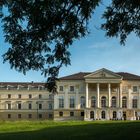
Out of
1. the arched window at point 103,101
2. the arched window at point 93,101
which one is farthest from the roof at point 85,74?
the arched window at point 103,101

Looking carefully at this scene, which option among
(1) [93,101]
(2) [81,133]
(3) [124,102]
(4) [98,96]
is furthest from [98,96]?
(2) [81,133]

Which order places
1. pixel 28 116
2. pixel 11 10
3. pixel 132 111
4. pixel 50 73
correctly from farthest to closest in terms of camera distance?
pixel 28 116
pixel 132 111
pixel 50 73
pixel 11 10

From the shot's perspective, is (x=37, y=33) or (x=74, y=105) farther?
(x=74, y=105)

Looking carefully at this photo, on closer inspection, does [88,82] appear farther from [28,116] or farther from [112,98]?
[28,116]

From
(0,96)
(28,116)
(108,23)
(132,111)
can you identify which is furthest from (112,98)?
(108,23)

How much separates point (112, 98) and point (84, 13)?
343 feet

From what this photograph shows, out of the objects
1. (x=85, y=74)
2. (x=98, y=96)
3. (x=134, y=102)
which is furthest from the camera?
(x=85, y=74)

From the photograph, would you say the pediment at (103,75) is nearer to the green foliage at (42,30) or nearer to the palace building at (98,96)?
the palace building at (98,96)

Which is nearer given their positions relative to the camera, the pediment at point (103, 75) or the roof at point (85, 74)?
Answer: the pediment at point (103, 75)

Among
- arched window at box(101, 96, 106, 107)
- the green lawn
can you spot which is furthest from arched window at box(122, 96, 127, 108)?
the green lawn

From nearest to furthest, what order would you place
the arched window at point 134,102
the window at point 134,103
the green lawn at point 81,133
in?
the green lawn at point 81,133 → the window at point 134,103 → the arched window at point 134,102

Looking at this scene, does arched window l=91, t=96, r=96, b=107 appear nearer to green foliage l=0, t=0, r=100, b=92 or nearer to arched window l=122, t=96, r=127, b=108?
arched window l=122, t=96, r=127, b=108

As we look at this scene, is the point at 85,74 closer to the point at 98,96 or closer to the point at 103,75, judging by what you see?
the point at 103,75

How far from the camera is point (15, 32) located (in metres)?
13.4
